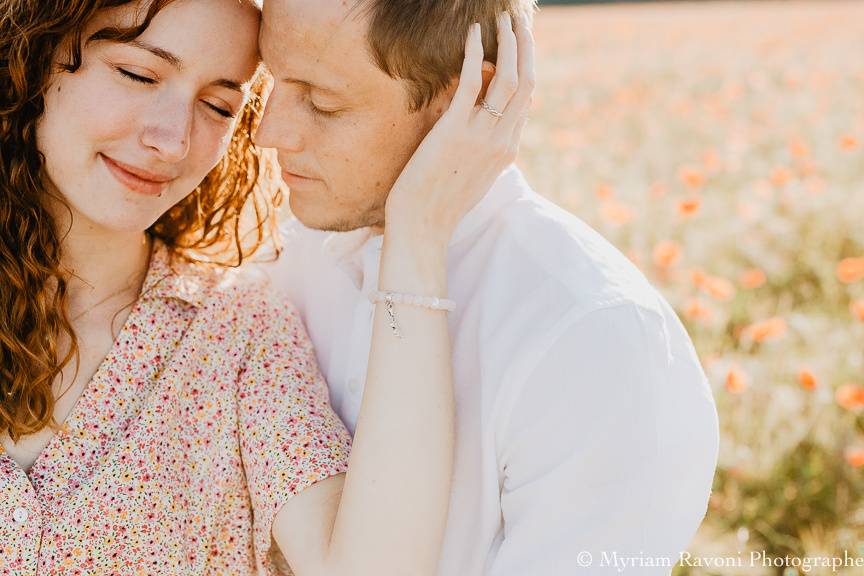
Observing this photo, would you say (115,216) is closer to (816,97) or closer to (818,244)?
(818,244)

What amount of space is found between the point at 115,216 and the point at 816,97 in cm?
704

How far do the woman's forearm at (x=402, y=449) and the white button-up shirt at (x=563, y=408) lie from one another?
0.11m

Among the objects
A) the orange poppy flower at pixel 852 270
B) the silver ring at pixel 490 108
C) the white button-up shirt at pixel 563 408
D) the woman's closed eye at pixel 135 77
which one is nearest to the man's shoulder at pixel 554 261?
the white button-up shirt at pixel 563 408

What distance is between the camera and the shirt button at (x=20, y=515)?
198 cm

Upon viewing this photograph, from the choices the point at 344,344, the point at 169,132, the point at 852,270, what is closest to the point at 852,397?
the point at 852,270

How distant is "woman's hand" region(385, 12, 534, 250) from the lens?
77.4 inches

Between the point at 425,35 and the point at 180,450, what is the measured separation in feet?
3.51

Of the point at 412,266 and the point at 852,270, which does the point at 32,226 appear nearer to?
the point at 412,266

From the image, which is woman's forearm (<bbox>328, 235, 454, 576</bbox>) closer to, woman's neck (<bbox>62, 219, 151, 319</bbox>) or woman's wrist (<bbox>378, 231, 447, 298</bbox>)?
woman's wrist (<bbox>378, 231, 447, 298</bbox>)

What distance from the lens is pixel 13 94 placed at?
210 cm

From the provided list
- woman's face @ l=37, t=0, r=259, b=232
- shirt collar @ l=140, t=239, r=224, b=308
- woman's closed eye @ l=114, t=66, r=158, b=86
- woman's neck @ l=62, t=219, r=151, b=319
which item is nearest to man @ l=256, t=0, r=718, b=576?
woman's face @ l=37, t=0, r=259, b=232

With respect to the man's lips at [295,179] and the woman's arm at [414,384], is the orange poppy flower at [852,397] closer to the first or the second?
the woman's arm at [414,384]

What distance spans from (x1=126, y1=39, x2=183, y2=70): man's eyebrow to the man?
0.19 metres

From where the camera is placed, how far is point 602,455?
71.3 inches
